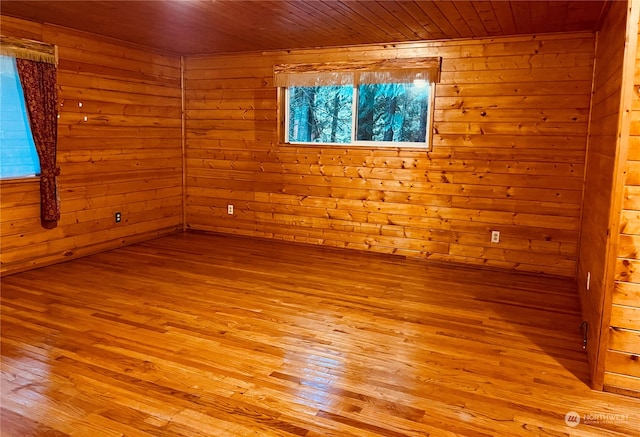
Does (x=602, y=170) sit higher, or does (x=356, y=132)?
(x=356, y=132)

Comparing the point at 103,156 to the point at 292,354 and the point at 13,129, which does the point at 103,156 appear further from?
the point at 292,354

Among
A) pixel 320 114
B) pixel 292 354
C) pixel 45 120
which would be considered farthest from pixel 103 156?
pixel 292 354

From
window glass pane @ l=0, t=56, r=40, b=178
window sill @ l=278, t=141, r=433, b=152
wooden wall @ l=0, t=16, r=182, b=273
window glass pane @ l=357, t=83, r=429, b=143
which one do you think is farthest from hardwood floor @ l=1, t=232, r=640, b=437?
window glass pane @ l=357, t=83, r=429, b=143

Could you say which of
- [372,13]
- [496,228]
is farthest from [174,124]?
[496,228]

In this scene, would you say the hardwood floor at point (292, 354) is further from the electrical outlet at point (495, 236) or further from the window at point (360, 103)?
the window at point (360, 103)

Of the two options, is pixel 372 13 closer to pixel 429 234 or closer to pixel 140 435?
pixel 429 234

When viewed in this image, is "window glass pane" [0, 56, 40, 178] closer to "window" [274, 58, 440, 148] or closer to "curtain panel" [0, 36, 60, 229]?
"curtain panel" [0, 36, 60, 229]

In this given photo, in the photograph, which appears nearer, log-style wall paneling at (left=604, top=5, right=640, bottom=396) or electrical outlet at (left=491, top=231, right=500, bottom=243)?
log-style wall paneling at (left=604, top=5, right=640, bottom=396)

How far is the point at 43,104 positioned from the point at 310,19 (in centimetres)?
245

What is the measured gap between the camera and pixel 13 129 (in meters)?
4.21

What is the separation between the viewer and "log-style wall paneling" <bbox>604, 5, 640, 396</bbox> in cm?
234

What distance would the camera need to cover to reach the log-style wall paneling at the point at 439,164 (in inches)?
175

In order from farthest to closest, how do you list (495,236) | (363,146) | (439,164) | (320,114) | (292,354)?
(320,114), (363,146), (439,164), (495,236), (292,354)

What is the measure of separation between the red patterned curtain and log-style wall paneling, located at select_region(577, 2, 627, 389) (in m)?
4.35
